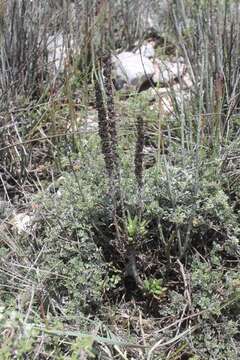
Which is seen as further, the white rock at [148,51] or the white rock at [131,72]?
the white rock at [148,51]

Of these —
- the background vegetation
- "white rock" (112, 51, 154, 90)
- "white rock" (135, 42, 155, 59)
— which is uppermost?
"white rock" (135, 42, 155, 59)

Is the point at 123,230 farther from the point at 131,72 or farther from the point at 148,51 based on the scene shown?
the point at 148,51

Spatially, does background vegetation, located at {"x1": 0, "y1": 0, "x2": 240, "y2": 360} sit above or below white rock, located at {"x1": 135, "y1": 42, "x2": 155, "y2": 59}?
Result: below

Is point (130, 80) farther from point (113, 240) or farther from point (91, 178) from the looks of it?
point (113, 240)

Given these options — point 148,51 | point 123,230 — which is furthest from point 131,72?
point 123,230

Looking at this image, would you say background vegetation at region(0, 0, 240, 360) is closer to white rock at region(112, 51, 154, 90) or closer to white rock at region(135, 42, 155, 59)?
white rock at region(112, 51, 154, 90)

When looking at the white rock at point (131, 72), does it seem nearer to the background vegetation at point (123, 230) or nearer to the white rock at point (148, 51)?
the white rock at point (148, 51)

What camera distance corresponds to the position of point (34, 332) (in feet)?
3.89

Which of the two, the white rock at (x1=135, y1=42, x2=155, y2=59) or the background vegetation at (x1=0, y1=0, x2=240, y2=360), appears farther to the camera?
the white rock at (x1=135, y1=42, x2=155, y2=59)

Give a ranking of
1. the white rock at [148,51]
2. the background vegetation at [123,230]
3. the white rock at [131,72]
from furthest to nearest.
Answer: the white rock at [148,51] → the white rock at [131,72] → the background vegetation at [123,230]

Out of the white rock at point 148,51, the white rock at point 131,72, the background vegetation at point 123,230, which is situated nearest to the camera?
the background vegetation at point 123,230

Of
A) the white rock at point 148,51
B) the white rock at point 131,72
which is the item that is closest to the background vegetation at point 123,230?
the white rock at point 131,72

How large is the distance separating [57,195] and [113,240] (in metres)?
0.38

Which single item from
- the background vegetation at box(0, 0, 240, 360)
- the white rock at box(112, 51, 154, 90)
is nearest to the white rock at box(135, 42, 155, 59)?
the white rock at box(112, 51, 154, 90)
